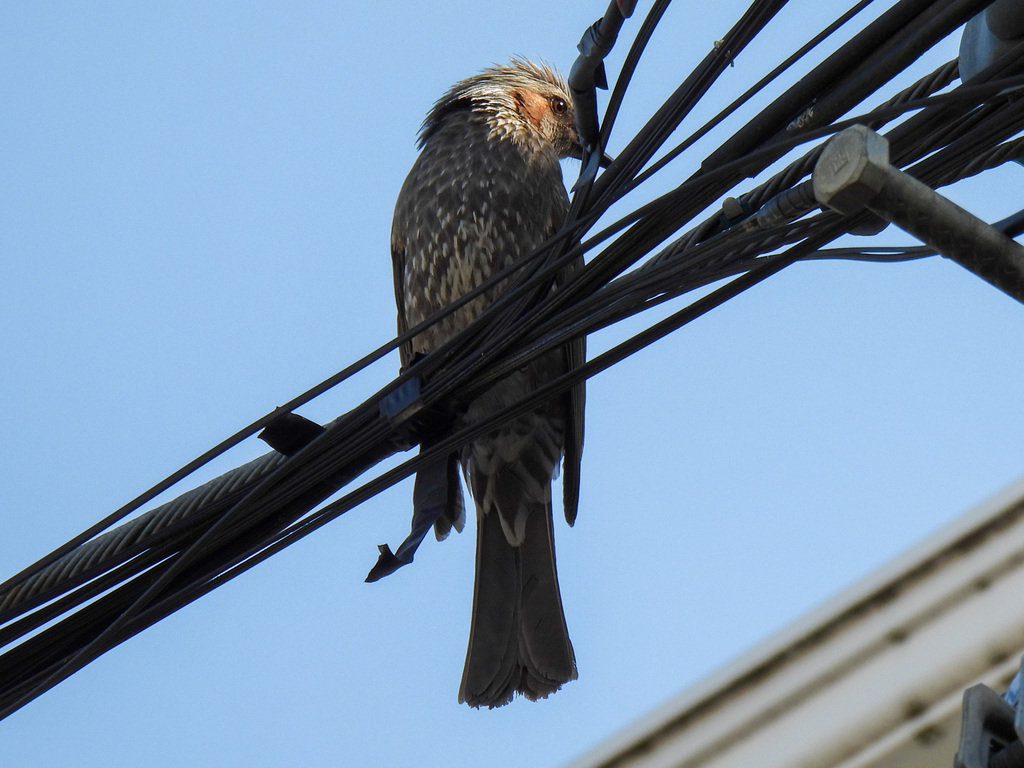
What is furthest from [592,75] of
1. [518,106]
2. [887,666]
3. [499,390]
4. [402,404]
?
[518,106]

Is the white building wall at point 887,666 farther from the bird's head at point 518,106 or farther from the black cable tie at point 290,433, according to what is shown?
the bird's head at point 518,106

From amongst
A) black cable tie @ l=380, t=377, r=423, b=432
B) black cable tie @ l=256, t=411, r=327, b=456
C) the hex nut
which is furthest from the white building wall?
black cable tie @ l=256, t=411, r=327, b=456

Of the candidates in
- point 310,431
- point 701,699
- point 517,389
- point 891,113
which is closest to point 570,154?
point 517,389

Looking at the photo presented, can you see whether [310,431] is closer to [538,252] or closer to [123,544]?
[123,544]

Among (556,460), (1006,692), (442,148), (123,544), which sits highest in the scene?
(442,148)

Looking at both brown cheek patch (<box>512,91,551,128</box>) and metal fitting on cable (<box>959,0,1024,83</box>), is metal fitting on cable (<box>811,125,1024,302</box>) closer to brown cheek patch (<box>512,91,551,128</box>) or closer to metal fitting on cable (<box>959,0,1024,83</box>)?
metal fitting on cable (<box>959,0,1024,83</box>)

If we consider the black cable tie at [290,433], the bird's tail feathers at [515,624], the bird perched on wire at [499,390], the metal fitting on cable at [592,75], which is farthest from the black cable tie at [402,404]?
the bird's tail feathers at [515,624]

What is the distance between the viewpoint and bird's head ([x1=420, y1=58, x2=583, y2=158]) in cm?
500

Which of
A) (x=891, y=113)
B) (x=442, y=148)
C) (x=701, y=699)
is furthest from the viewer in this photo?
(x=442, y=148)

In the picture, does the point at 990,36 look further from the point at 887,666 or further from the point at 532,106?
the point at 532,106

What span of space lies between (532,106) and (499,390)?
1493 millimetres

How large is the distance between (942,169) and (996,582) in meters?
0.71

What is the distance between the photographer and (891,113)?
6.02 feet

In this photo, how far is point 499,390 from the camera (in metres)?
4.41
